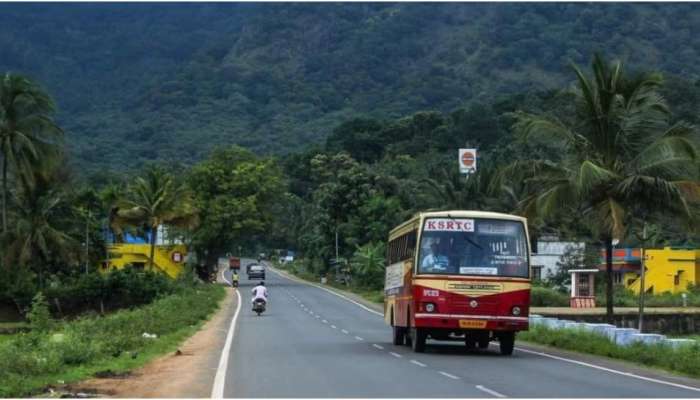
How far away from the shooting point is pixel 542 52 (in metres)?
189

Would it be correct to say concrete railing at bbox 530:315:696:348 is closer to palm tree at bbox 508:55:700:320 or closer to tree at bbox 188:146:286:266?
palm tree at bbox 508:55:700:320

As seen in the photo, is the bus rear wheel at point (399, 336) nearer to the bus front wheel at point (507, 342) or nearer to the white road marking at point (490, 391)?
the bus front wheel at point (507, 342)

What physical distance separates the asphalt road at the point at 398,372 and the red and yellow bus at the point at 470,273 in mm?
861

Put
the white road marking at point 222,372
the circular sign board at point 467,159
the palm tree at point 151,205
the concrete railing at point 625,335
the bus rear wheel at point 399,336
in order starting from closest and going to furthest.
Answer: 1. the white road marking at point 222,372
2. the concrete railing at point 625,335
3. the bus rear wheel at point 399,336
4. the circular sign board at point 467,159
5. the palm tree at point 151,205

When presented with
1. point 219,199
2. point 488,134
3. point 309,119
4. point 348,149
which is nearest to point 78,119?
point 309,119

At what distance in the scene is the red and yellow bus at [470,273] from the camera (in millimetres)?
22891

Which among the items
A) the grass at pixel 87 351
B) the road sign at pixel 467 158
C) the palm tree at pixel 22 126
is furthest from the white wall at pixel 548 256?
the grass at pixel 87 351

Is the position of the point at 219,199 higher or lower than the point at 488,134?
lower

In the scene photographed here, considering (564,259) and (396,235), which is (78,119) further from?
(396,235)

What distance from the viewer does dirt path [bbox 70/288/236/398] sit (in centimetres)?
1575

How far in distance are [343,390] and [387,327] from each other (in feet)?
73.9

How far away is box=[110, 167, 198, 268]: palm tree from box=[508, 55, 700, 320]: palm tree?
128 feet

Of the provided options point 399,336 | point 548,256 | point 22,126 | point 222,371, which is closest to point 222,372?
point 222,371

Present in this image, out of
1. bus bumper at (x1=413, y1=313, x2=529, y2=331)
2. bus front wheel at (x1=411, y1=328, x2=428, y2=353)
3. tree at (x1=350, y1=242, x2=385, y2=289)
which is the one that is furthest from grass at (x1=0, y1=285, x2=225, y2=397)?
tree at (x1=350, y1=242, x2=385, y2=289)
